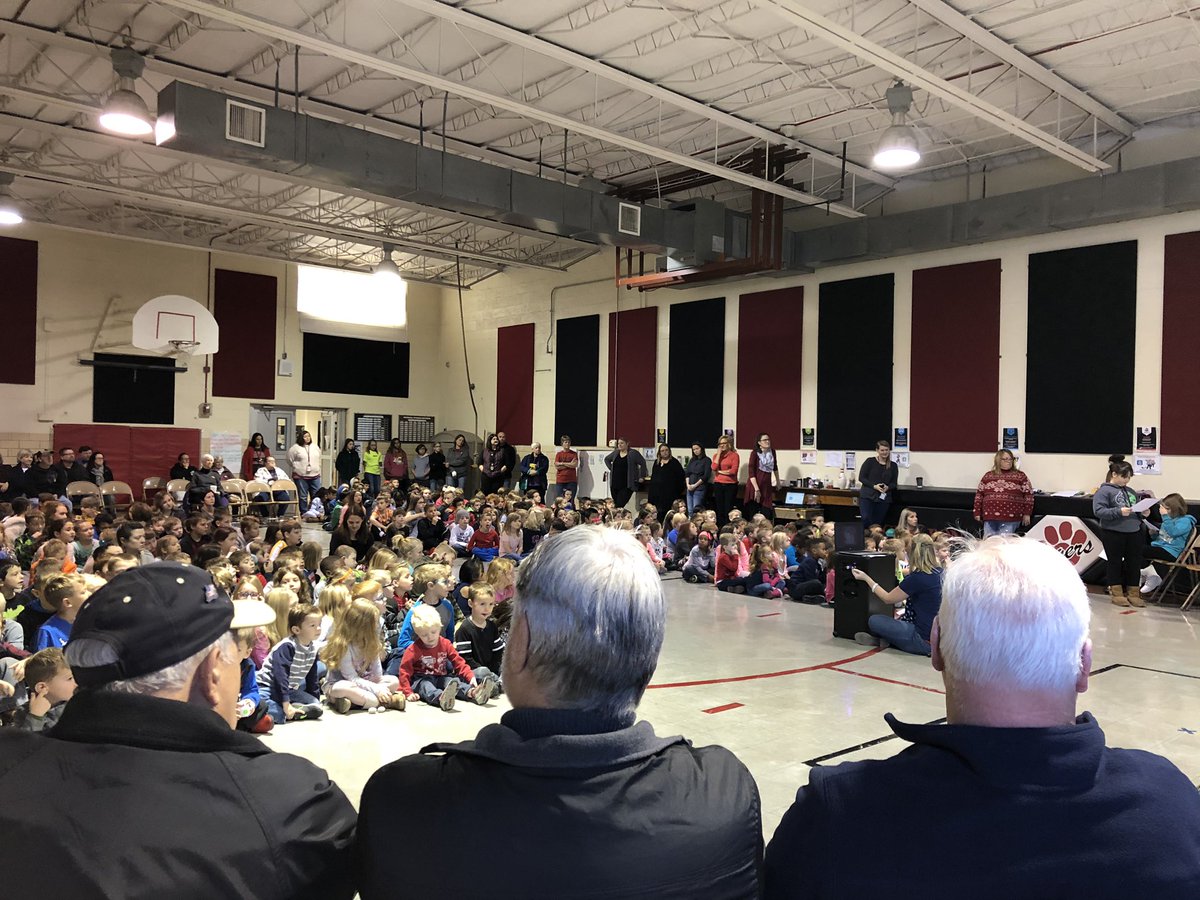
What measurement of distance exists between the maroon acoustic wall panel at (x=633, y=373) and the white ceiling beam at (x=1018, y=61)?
310 inches

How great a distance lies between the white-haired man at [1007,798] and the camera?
1211 millimetres

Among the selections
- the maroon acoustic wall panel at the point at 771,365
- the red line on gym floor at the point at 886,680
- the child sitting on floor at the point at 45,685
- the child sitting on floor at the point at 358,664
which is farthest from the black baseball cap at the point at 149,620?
the maroon acoustic wall panel at the point at 771,365

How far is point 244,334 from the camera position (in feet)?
60.3

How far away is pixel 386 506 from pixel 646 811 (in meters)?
11.5

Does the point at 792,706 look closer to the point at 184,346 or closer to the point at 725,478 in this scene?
the point at 725,478

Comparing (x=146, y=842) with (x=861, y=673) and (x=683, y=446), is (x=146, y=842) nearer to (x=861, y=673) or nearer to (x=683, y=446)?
(x=861, y=673)

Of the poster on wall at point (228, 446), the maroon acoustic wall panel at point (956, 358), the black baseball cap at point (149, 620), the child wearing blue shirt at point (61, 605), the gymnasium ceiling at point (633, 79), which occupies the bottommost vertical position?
the child wearing blue shirt at point (61, 605)

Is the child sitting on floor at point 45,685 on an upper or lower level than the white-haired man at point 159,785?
lower

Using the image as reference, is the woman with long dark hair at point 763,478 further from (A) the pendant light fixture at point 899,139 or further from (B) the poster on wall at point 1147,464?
(A) the pendant light fixture at point 899,139

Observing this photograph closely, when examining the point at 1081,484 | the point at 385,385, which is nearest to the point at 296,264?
the point at 385,385

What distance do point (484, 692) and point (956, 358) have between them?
9.71 meters

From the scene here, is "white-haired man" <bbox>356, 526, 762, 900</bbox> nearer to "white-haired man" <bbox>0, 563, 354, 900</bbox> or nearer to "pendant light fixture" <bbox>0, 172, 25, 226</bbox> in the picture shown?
"white-haired man" <bbox>0, 563, 354, 900</bbox>

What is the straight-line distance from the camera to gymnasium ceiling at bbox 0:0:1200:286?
8070mm

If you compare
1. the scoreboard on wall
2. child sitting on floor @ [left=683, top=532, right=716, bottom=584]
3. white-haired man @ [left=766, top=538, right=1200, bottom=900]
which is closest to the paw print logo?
child sitting on floor @ [left=683, top=532, right=716, bottom=584]
